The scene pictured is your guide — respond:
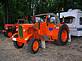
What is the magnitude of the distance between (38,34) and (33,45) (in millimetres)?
996

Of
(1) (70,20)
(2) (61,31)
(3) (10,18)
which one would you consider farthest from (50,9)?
(2) (61,31)

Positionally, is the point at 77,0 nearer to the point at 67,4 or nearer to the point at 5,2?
the point at 67,4

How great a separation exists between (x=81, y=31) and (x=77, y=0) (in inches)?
184

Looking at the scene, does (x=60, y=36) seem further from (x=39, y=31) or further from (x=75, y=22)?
(x=75, y=22)

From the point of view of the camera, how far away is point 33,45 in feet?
31.4

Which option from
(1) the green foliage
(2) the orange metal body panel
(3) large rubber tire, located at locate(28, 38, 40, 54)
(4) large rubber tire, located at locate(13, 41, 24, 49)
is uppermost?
(1) the green foliage

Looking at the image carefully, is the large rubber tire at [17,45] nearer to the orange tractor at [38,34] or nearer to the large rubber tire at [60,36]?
the orange tractor at [38,34]

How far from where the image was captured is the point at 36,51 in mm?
9789

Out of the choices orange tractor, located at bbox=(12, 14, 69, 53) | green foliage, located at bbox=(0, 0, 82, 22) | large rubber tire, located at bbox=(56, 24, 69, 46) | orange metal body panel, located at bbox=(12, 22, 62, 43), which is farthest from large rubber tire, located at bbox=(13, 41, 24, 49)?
green foliage, located at bbox=(0, 0, 82, 22)

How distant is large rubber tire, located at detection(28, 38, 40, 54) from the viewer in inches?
375

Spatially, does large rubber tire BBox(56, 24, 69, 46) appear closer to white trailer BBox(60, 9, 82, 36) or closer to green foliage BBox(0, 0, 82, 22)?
white trailer BBox(60, 9, 82, 36)

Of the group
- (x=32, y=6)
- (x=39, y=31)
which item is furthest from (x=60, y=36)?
(x=32, y=6)

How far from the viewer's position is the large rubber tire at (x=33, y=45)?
375 inches

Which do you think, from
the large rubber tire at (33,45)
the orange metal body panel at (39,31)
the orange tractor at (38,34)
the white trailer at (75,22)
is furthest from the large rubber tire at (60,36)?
the white trailer at (75,22)
